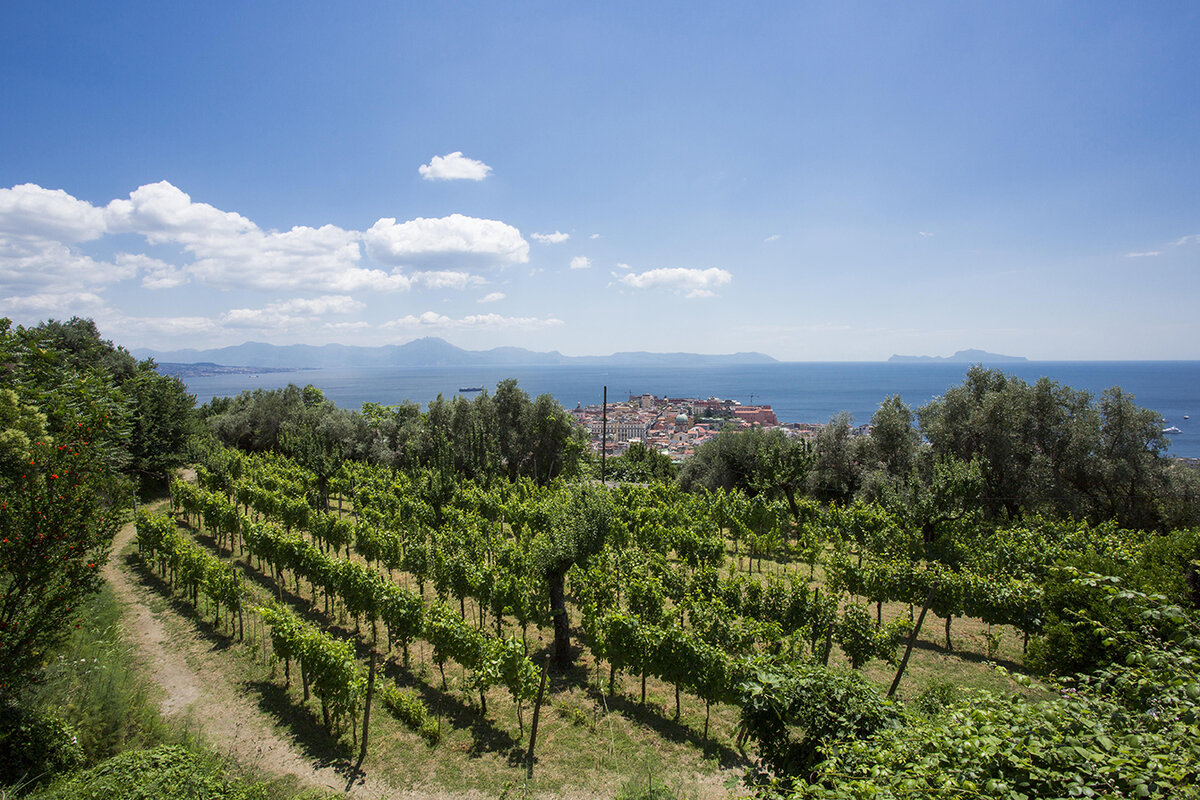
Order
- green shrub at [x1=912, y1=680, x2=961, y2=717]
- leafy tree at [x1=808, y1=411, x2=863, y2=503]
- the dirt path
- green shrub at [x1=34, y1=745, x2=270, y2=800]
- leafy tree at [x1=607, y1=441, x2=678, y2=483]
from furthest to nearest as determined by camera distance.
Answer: leafy tree at [x1=607, y1=441, x2=678, y2=483] → leafy tree at [x1=808, y1=411, x2=863, y2=503] → the dirt path → green shrub at [x1=912, y1=680, x2=961, y2=717] → green shrub at [x1=34, y1=745, x2=270, y2=800]

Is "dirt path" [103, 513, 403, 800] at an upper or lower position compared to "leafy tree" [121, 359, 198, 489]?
lower

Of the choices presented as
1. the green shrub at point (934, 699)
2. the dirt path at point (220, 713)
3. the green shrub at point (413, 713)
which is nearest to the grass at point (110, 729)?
the dirt path at point (220, 713)

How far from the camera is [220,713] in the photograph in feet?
32.4

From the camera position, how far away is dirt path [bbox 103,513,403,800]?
8.31 m

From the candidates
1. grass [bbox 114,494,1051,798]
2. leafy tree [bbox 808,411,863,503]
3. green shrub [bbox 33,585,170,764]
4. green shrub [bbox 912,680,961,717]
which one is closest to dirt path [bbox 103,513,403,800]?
grass [bbox 114,494,1051,798]

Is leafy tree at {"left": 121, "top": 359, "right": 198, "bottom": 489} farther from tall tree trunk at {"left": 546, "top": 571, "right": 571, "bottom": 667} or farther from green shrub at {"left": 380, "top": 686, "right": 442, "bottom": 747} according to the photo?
tall tree trunk at {"left": 546, "top": 571, "right": 571, "bottom": 667}

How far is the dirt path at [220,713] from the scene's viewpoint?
831 centimetres

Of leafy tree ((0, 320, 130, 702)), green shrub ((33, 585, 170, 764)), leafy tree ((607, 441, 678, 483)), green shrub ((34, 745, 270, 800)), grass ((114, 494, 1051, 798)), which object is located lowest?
leafy tree ((607, 441, 678, 483))

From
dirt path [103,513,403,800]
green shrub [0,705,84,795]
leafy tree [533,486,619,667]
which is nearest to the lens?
green shrub [0,705,84,795]

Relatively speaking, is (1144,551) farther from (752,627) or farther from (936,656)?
(752,627)

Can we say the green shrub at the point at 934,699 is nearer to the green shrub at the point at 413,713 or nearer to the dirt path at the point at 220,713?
the green shrub at the point at 413,713

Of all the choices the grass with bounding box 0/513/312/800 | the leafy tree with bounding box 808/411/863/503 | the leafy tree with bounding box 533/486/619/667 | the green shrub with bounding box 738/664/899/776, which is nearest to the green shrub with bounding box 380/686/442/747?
the grass with bounding box 0/513/312/800

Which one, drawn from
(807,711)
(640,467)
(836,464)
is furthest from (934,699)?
(640,467)

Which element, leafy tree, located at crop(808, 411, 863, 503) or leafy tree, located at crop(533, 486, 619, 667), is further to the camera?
leafy tree, located at crop(808, 411, 863, 503)
